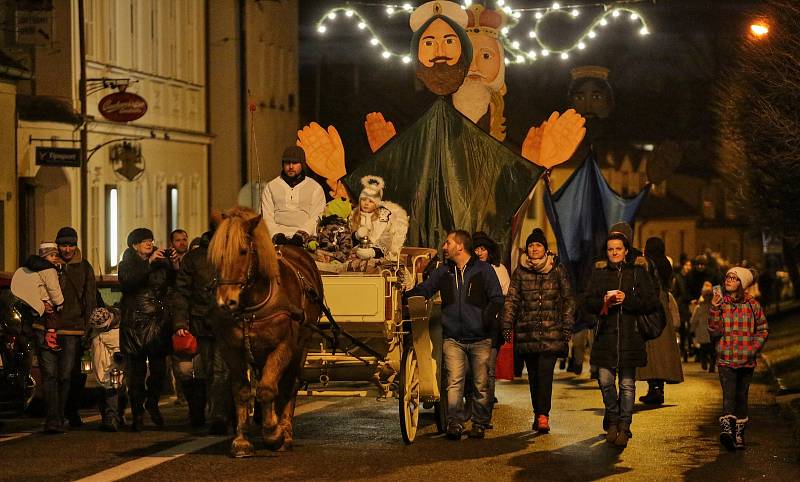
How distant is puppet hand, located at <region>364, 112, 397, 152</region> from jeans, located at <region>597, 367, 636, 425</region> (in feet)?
25.9

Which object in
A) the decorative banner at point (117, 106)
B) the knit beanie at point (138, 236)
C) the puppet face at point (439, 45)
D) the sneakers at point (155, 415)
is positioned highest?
the decorative banner at point (117, 106)

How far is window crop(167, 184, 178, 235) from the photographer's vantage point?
42.5 meters

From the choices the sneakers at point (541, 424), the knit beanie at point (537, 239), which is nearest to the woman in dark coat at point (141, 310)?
the knit beanie at point (537, 239)

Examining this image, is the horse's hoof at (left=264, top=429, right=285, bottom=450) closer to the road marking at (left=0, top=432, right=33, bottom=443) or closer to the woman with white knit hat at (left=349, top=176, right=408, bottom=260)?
the woman with white knit hat at (left=349, top=176, right=408, bottom=260)

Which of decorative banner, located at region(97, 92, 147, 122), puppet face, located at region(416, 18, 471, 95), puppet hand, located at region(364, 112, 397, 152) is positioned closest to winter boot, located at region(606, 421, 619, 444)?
puppet face, located at region(416, 18, 471, 95)

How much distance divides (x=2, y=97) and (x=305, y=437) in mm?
18112

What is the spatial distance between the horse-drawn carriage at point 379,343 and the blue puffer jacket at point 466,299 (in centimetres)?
19

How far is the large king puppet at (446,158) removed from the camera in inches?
845

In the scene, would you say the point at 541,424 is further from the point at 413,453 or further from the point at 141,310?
the point at 141,310

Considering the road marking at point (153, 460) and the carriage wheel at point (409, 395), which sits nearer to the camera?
the road marking at point (153, 460)

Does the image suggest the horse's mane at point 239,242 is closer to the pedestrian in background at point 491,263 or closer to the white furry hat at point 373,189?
the white furry hat at point 373,189

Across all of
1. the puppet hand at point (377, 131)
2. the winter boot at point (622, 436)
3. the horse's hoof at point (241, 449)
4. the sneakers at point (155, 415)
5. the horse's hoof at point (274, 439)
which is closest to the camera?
the horse's hoof at point (241, 449)

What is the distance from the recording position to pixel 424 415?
61.8ft

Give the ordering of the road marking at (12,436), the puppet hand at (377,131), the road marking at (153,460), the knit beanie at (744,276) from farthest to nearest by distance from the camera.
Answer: the puppet hand at (377,131)
the road marking at (12,436)
the knit beanie at (744,276)
the road marking at (153,460)
